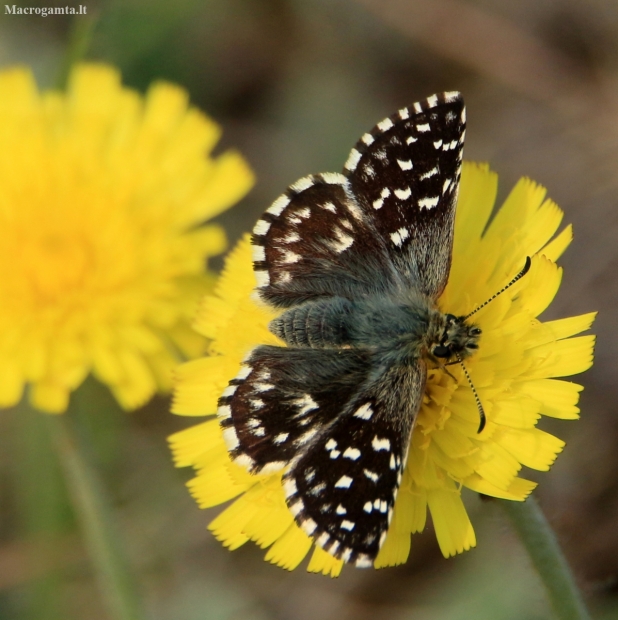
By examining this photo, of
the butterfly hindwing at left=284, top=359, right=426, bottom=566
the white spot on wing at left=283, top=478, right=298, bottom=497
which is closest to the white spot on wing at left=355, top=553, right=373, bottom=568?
the butterfly hindwing at left=284, top=359, right=426, bottom=566

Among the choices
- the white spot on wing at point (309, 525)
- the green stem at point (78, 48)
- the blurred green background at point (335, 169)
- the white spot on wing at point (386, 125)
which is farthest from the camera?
the blurred green background at point (335, 169)

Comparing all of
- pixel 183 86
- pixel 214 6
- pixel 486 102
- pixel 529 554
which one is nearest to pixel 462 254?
pixel 529 554

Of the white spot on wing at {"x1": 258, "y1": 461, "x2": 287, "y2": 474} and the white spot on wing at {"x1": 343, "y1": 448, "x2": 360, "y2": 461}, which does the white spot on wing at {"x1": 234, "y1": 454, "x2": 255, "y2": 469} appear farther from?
the white spot on wing at {"x1": 343, "y1": 448, "x2": 360, "y2": 461}

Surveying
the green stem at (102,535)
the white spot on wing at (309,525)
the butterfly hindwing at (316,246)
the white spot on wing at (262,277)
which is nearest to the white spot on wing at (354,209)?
the butterfly hindwing at (316,246)

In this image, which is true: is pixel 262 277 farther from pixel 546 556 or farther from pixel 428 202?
pixel 546 556

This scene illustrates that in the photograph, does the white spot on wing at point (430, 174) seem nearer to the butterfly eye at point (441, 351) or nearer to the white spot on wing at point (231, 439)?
the butterfly eye at point (441, 351)

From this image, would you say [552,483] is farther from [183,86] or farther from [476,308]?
[183,86]
